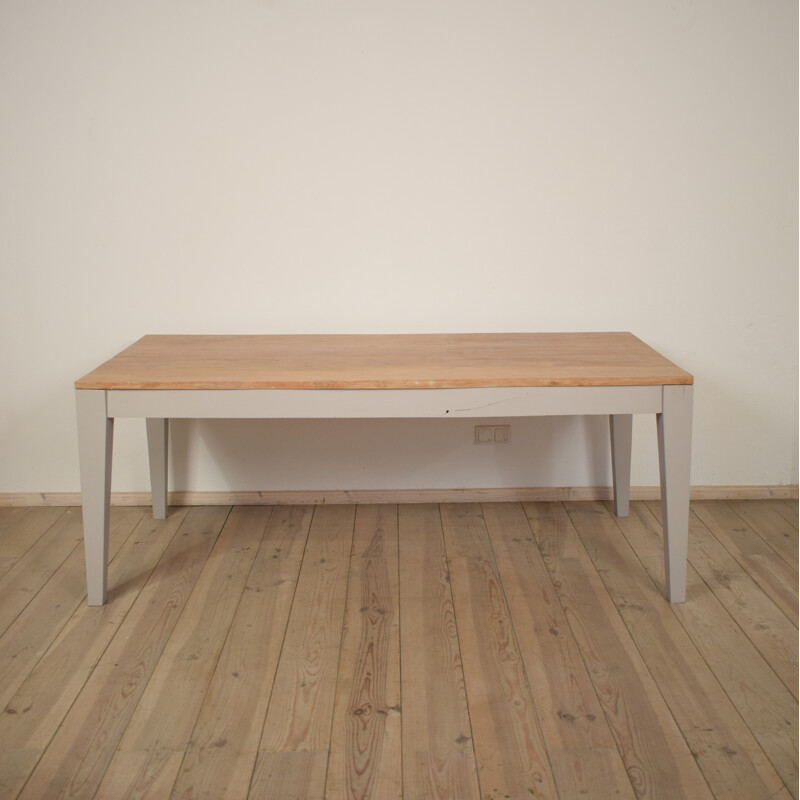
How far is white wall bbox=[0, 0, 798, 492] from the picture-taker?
9.29ft

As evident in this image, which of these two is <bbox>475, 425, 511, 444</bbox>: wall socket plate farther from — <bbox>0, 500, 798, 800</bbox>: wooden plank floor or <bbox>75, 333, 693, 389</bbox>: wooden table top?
<bbox>75, 333, 693, 389</bbox>: wooden table top

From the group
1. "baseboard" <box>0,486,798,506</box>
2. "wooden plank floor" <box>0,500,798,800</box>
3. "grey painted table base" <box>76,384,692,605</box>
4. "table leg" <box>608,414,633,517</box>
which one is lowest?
"wooden plank floor" <box>0,500,798,800</box>

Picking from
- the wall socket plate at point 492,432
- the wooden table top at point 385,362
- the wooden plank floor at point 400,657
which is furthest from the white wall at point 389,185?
the wooden plank floor at point 400,657

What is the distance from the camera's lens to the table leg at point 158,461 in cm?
300

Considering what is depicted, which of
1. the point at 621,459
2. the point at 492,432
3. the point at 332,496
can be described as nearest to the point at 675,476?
the point at 621,459

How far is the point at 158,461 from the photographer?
303 cm

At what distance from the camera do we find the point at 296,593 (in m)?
2.54

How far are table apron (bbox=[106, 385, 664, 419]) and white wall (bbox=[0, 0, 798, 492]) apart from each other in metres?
0.69

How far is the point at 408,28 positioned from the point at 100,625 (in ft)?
6.58

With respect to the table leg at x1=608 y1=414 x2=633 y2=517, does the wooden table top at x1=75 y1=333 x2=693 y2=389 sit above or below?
above

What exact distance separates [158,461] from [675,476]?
1.68 metres

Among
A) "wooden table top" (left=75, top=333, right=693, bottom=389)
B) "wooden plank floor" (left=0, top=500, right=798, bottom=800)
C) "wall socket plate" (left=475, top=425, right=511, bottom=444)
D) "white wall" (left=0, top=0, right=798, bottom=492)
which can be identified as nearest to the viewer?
"wooden plank floor" (left=0, top=500, right=798, bottom=800)

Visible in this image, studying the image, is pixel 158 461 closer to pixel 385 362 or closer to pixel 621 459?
pixel 385 362

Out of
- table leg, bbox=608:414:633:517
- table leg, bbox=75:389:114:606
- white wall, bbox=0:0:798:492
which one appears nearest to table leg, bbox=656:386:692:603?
table leg, bbox=608:414:633:517
